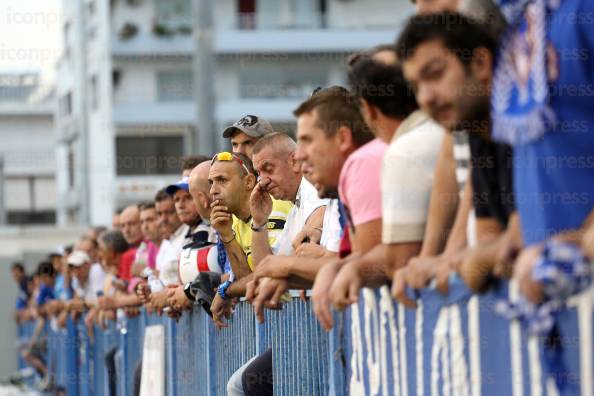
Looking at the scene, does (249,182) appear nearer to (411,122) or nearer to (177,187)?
(177,187)

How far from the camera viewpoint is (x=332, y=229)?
6.94m

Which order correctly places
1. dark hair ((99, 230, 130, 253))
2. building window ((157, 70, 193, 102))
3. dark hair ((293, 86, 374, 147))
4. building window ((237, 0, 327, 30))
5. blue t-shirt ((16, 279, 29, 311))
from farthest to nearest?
1. building window ((237, 0, 327, 30))
2. building window ((157, 70, 193, 102))
3. blue t-shirt ((16, 279, 29, 311))
4. dark hair ((99, 230, 130, 253))
5. dark hair ((293, 86, 374, 147))

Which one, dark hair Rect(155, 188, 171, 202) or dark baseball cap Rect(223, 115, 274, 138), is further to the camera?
dark hair Rect(155, 188, 171, 202)

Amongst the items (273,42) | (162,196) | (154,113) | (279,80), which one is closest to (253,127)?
(162,196)

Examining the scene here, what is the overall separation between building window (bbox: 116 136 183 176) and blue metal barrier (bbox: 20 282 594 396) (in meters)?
52.0

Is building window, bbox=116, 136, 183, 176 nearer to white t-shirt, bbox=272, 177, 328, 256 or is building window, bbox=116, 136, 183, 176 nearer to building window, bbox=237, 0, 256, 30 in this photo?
building window, bbox=237, 0, 256, 30

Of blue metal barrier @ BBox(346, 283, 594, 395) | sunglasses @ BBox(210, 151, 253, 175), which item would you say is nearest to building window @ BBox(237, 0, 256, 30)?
sunglasses @ BBox(210, 151, 253, 175)

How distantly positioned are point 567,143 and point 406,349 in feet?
4.32

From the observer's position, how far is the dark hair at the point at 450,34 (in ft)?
14.1

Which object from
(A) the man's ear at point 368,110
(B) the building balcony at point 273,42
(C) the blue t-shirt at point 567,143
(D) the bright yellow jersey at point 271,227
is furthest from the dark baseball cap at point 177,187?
(B) the building balcony at point 273,42

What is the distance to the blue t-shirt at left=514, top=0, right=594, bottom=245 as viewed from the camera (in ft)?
13.0

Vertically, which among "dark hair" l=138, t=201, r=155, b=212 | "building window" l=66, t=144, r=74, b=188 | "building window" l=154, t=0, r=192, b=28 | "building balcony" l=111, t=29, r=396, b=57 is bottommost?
"dark hair" l=138, t=201, r=155, b=212

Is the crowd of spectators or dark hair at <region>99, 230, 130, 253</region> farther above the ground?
the crowd of spectators

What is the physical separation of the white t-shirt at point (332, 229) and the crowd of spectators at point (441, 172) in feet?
0.05
